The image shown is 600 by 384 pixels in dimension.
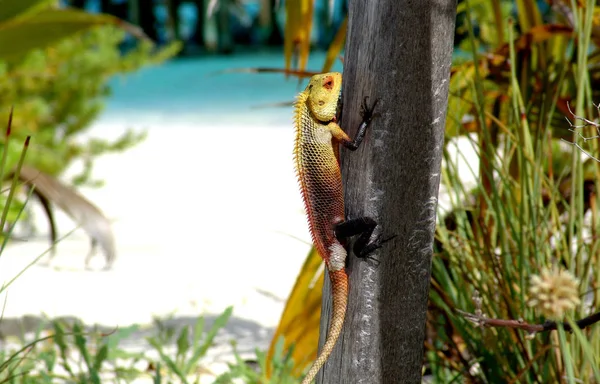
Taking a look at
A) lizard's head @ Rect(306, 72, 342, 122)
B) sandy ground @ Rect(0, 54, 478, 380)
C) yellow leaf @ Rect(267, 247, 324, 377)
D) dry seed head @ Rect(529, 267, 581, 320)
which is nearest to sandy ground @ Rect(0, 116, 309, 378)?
sandy ground @ Rect(0, 54, 478, 380)

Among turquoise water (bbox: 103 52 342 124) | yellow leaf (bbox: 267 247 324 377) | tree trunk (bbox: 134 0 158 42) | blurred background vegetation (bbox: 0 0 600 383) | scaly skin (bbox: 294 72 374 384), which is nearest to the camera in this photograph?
scaly skin (bbox: 294 72 374 384)

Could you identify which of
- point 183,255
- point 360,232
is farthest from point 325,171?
point 183,255

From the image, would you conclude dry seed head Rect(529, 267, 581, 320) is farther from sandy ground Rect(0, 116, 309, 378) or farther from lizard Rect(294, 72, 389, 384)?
sandy ground Rect(0, 116, 309, 378)

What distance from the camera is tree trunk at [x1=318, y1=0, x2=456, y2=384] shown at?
4.26ft

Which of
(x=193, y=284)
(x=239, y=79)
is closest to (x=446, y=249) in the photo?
(x=193, y=284)

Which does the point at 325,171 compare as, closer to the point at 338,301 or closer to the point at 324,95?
the point at 324,95

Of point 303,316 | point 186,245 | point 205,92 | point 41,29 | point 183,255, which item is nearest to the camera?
point 303,316

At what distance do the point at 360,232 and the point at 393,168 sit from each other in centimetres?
14

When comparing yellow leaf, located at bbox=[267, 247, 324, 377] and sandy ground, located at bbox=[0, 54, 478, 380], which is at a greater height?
yellow leaf, located at bbox=[267, 247, 324, 377]

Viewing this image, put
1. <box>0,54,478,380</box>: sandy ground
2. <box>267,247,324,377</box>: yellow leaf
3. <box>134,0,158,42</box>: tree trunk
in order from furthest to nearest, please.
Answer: <box>134,0,158,42</box>: tree trunk, <box>0,54,478,380</box>: sandy ground, <box>267,247,324,377</box>: yellow leaf

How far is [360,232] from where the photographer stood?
132 centimetres

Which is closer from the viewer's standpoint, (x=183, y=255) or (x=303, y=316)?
(x=303, y=316)

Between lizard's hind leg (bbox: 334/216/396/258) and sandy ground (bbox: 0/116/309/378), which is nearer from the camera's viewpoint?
lizard's hind leg (bbox: 334/216/396/258)

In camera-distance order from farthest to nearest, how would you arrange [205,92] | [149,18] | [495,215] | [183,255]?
[205,92]
[149,18]
[183,255]
[495,215]
